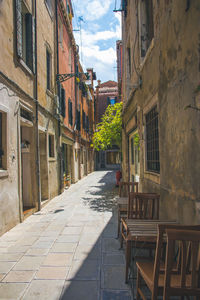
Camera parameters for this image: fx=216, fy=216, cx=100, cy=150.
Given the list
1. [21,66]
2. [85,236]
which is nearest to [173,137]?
[85,236]

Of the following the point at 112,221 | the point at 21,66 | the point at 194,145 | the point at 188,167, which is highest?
the point at 21,66

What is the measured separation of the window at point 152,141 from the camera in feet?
15.4

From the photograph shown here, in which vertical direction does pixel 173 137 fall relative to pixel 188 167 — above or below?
above

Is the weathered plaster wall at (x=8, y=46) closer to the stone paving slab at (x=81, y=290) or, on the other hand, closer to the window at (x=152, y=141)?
the window at (x=152, y=141)

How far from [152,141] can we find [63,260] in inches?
124

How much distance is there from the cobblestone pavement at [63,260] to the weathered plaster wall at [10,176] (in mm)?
285

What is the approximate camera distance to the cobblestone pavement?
2.53 metres

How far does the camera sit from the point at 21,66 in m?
5.61

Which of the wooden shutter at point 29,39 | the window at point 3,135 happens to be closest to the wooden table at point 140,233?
the window at point 3,135

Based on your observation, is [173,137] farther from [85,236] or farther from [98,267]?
[85,236]

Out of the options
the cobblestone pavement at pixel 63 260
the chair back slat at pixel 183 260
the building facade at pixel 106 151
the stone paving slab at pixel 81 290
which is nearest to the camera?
the chair back slat at pixel 183 260

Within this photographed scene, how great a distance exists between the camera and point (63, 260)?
A: 330cm

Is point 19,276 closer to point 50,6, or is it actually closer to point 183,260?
point 183,260

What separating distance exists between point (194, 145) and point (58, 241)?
304cm
